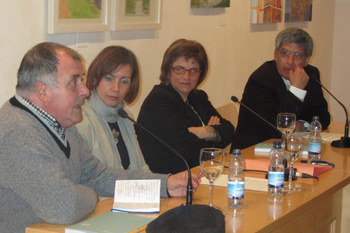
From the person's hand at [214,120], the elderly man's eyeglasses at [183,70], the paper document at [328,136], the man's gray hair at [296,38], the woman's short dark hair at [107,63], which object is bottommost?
the paper document at [328,136]

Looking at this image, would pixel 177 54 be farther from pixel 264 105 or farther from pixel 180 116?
pixel 264 105

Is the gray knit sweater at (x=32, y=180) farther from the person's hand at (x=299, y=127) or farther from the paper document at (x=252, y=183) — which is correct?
the person's hand at (x=299, y=127)

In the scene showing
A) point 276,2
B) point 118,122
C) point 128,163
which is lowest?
point 128,163

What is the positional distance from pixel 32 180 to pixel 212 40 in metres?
3.58

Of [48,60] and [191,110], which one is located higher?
[48,60]

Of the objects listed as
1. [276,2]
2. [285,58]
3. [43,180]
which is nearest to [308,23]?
[276,2]

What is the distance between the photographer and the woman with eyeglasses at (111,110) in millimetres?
3344

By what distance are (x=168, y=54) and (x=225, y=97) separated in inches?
77.5

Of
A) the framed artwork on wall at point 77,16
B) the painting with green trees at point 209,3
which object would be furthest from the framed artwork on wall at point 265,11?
the framed artwork on wall at point 77,16

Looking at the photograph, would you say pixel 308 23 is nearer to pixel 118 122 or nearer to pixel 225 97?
pixel 225 97

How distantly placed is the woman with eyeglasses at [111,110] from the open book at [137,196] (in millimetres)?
640

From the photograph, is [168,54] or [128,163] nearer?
[128,163]

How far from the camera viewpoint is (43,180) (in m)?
2.34

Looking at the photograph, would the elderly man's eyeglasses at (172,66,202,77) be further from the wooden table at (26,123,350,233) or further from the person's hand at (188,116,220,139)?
the wooden table at (26,123,350,233)
